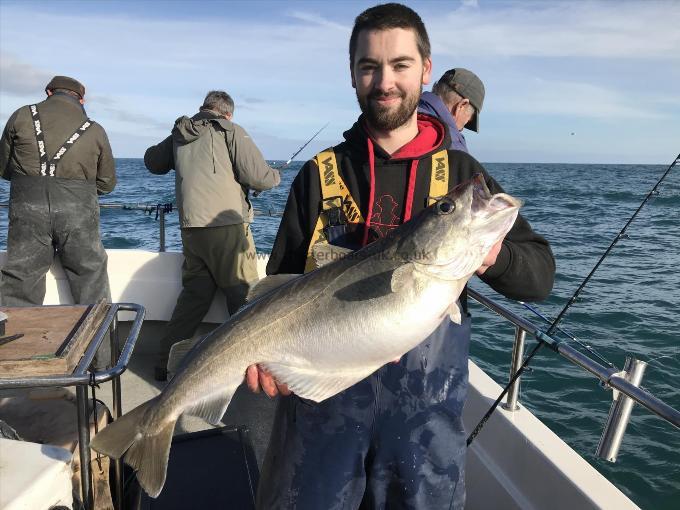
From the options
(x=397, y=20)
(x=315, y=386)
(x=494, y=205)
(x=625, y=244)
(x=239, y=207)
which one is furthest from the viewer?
(x=625, y=244)

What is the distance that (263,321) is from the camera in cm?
229

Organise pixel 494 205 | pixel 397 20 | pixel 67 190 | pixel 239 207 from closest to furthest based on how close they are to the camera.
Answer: pixel 494 205 → pixel 397 20 → pixel 67 190 → pixel 239 207

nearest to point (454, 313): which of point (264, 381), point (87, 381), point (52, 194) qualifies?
point (264, 381)

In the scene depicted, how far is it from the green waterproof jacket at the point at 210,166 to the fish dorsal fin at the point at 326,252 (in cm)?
329

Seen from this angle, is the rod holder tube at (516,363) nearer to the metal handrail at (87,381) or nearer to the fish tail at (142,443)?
the fish tail at (142,443)

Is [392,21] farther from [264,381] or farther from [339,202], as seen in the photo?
[264,381]

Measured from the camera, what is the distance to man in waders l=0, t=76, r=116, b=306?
5211mm

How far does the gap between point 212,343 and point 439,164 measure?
1335 mm

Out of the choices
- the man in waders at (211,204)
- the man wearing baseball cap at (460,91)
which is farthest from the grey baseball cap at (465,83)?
the man in waders at (211,204)

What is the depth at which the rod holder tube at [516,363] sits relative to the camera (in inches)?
129

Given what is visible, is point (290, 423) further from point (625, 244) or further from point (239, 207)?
point (625, 244)

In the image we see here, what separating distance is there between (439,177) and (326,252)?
644 millimetres

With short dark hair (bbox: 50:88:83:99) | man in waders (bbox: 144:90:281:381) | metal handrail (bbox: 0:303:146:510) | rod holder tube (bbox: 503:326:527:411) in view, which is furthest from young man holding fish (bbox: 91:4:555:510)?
short dark hair (bbox: 50:88:83:99)

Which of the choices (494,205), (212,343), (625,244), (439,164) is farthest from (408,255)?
(625,244)
